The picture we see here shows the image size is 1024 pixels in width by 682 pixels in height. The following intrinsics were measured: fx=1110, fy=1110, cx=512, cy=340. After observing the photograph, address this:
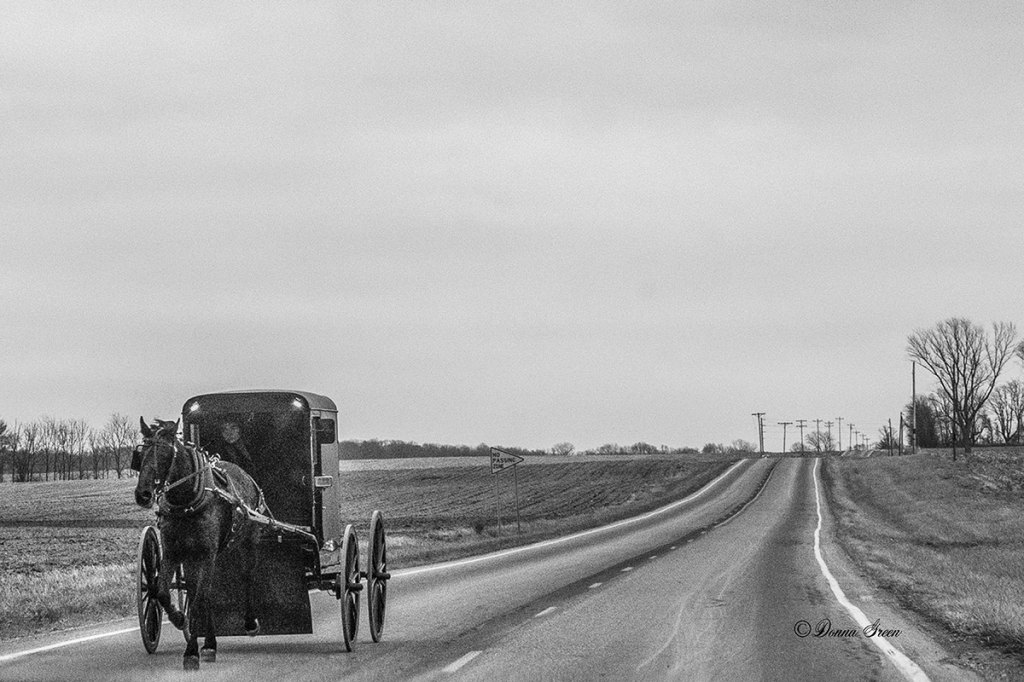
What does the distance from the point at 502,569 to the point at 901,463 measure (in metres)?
73.7

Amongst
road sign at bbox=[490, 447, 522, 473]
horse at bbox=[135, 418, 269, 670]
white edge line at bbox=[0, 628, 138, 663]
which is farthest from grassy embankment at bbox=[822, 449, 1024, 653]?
road sign at bbox=[490, 447, 522, 473]

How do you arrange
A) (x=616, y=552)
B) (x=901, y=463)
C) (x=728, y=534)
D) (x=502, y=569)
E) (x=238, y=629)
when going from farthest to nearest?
(x=901, y=463) < (x=728, y=534) < (x=616, y=552) < (x=502, y=569) < (x=238, y=629)

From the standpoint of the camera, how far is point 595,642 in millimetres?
12000

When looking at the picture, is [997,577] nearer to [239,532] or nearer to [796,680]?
[796,680]

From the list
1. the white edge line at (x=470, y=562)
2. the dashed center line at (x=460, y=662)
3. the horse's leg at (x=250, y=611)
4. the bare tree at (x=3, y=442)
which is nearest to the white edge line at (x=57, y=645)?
the white edge line at (x=470, y=562)

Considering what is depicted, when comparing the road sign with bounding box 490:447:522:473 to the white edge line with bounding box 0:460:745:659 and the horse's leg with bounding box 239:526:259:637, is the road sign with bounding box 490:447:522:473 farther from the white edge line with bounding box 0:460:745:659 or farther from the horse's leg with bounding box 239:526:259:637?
the horse's leg with bounding box 239:526:259:637

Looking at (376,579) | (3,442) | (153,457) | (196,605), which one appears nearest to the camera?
(153,457)

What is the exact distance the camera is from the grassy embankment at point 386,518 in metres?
16.8

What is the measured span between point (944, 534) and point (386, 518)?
2803 cm

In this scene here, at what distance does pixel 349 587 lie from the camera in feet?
37.7

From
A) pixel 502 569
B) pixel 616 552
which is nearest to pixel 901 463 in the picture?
pixel 616 552

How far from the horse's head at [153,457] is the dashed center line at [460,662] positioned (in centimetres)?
304

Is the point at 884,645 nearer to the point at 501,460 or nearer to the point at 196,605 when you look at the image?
the point at 196,605

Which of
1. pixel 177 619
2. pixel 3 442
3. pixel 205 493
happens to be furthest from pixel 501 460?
pixel 3 442
